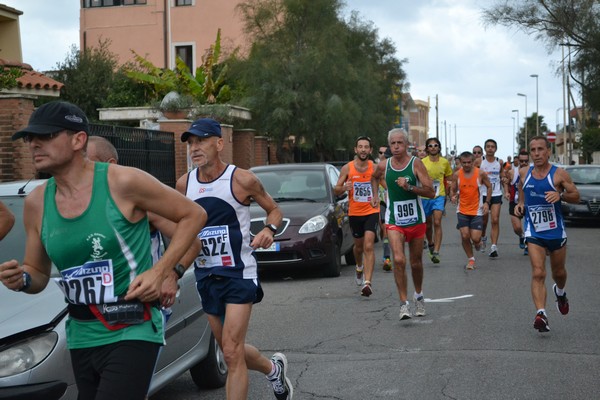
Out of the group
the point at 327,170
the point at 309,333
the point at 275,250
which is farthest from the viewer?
the point at 327,170

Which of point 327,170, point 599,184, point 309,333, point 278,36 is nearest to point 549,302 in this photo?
point 309,333

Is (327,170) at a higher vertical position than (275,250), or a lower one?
higher

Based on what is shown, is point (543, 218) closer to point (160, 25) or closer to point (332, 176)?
point (332, 176)

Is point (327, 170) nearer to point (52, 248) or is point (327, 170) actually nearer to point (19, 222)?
point (19, 222)

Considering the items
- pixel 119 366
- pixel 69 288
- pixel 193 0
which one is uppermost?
pixel 193 0

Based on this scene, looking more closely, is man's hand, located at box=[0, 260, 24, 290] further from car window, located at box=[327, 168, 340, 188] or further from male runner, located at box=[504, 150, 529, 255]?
male runner, located at box=[504, 150, 529, 255]

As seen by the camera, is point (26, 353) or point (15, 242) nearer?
point (26, 353)

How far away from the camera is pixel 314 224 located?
46.2 feet

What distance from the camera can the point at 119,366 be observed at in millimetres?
3934

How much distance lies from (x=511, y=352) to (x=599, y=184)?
19374 millimetres

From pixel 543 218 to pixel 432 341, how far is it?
5.72ft

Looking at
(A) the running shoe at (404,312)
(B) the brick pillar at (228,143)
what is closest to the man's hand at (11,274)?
(A) the running shoe at (404,312)

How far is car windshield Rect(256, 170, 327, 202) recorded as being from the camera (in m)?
15.0

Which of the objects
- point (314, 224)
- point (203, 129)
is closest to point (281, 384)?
point (203, 129)
